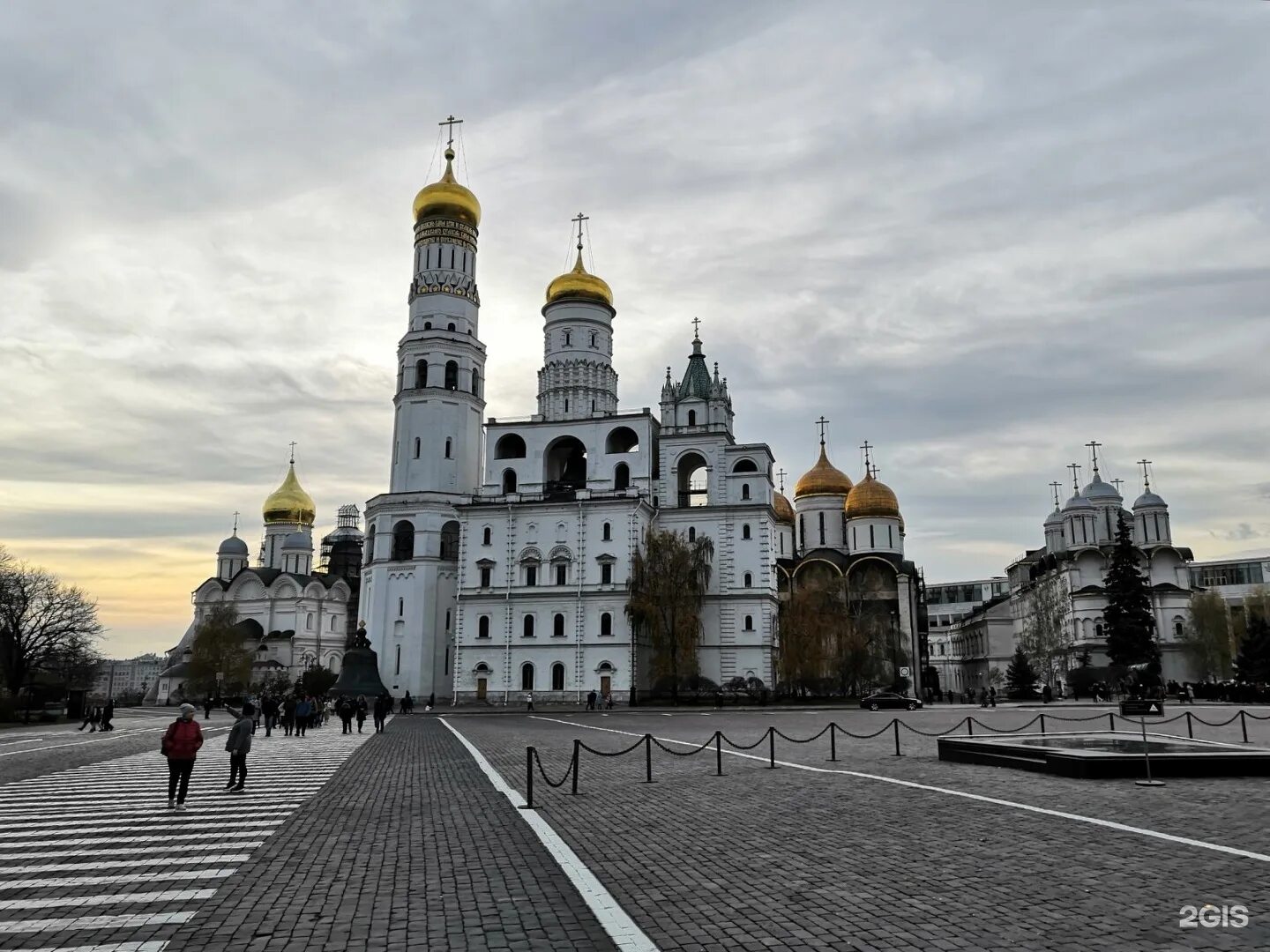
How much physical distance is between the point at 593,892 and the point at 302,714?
83.8 ft

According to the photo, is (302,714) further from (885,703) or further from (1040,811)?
(885,703)

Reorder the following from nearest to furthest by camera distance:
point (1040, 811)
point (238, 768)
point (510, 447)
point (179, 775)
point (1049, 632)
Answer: point (1040, 811)
point (179, 775)
point (238, 768)
point (510, 447)
point (1049, 632)

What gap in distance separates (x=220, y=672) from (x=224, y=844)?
212 ft

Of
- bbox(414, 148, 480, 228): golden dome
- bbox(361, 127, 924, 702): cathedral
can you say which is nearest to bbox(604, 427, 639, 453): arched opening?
bbox(361, 127, 924, 702): cathedral

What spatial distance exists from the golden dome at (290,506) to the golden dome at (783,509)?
4598 cm

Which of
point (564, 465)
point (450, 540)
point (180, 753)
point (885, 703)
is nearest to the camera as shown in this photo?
point (180, 753)

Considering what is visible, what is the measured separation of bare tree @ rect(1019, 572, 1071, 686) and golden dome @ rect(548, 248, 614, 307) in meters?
40.0

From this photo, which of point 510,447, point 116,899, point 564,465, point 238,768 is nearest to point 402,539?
point 510,447

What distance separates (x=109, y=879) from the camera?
9234 millimetres

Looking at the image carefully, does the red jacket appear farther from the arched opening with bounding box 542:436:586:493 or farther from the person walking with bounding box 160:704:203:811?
the arched opening with bounding box 542:436:586:493

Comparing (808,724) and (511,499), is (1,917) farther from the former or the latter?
(511,499)

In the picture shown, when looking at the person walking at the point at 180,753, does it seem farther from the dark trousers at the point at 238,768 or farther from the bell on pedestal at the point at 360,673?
the bell on pedestal at the point at 360,673

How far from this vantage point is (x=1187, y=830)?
11078mm

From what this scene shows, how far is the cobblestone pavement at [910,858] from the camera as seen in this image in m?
7.18
